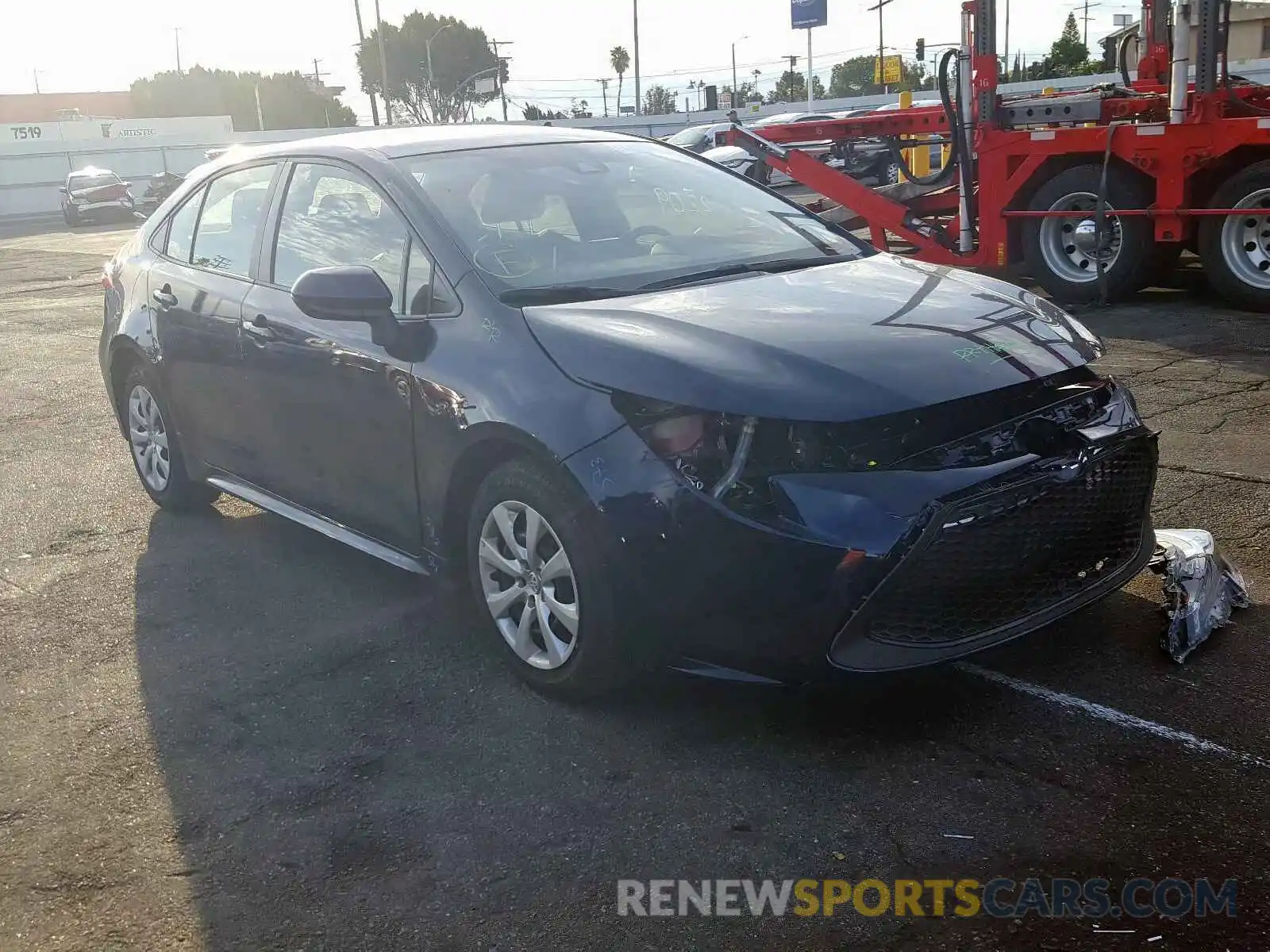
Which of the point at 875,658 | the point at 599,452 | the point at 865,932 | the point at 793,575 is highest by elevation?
the point at 599,452

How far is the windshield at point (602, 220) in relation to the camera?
4.16 m

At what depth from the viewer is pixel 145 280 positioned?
5730 millimetres

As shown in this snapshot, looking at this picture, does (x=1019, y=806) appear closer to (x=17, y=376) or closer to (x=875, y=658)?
(x=875, y=658)

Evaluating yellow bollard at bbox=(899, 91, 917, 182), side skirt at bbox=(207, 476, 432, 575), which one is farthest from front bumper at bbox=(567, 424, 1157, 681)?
yellow bollard at bbox=(899, 91, 917, 182)

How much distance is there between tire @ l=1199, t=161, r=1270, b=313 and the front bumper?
6951mm

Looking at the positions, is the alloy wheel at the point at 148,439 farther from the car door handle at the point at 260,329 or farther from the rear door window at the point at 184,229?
the car door handle at the point at 260,329

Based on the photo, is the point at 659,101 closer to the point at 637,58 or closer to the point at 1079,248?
the point at 637,58

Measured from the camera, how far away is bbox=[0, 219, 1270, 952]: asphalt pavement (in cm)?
285

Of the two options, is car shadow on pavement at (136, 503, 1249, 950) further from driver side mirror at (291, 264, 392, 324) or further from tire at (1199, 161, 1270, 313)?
tire at (1199, 161, 1270, 313)

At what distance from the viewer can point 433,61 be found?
90000 mm

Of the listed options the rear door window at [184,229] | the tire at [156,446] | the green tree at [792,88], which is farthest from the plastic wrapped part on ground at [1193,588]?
the green tree at [792,88]

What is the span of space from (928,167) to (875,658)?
14.6m

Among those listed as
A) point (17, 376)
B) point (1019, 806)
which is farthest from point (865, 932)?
point (17, 376)

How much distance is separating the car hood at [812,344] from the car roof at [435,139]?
113 centimetres
